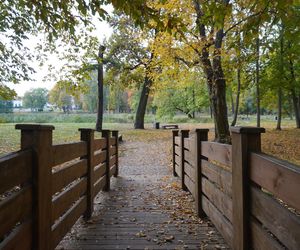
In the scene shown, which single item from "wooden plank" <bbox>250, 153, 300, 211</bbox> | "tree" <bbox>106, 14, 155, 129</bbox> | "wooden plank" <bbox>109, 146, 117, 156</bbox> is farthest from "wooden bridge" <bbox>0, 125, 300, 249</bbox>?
"tree" <bbox>106, 14, 155, 129</bbox>

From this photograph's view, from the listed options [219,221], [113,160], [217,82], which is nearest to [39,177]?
[219,221]

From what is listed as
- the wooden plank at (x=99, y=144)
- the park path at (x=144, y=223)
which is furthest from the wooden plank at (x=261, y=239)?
the wooden plank at (x=99, y=144)

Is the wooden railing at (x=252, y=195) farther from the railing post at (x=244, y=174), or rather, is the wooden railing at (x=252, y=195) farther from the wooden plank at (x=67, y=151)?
the wooden plank at (x=67, y=151)

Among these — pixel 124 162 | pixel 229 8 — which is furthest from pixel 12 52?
pixel 229 8

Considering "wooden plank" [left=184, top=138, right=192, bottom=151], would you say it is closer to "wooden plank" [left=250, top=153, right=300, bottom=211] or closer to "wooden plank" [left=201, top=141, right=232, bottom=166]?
"wooden plank" [left=201, top=141, right=232, bottom=166]

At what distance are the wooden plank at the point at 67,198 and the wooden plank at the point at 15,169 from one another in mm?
735

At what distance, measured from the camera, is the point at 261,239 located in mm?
2373

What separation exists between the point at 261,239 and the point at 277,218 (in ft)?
1.24

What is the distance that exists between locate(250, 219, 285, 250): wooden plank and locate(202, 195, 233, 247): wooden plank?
2.11ft

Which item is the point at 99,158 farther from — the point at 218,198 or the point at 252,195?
the point at 252,195

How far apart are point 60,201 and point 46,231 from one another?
569 mm

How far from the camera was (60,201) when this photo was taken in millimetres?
3301

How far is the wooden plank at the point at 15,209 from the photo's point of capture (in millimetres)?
2001

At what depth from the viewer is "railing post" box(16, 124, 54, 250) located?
2.55m
